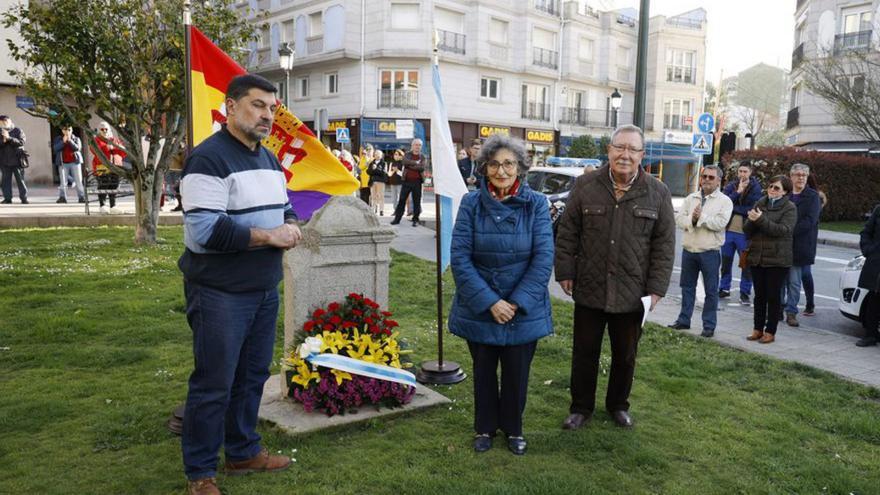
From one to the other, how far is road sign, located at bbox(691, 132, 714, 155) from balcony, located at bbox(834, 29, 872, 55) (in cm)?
2070

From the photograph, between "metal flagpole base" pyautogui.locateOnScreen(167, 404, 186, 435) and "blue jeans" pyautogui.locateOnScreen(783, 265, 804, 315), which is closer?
"metal flagpole base" pyautogui.locateOnScreen(167, 404, 186, 435)

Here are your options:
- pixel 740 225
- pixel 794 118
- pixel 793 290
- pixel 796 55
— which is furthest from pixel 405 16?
pixel 793 290

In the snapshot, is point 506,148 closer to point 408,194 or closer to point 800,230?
point 800,230

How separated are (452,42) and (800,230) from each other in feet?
102

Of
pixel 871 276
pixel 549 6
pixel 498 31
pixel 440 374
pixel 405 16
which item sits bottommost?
pixel 440 374

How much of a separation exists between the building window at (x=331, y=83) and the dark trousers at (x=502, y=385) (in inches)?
1377

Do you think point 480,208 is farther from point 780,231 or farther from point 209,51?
point 780,231

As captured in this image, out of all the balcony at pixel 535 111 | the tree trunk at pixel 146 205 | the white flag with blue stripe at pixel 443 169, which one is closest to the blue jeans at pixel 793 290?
the white flag with blue stripe at pixel 443 169

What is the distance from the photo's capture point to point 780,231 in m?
7.11

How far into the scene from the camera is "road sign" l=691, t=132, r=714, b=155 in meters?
16.8

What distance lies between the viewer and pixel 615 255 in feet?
14.9

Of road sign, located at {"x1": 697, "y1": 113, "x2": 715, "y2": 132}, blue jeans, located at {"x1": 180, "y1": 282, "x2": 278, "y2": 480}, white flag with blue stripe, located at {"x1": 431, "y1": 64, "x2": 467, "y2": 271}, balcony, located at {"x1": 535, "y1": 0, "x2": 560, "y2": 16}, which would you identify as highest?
balcony, located at {"x1": 535, "y1": 0, "x2": 560, "y2": 16}

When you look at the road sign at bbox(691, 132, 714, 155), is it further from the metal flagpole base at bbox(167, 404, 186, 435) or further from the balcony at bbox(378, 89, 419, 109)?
the balcony at bbox(378, 89, 419, 109)

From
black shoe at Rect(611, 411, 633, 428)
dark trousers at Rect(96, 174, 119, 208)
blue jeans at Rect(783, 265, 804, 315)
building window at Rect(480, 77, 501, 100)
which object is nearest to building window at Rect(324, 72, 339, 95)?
building window at Rect(480, 77, 501, 100)
